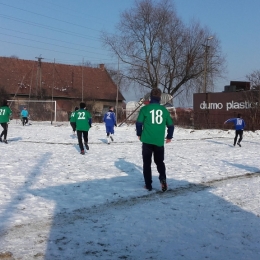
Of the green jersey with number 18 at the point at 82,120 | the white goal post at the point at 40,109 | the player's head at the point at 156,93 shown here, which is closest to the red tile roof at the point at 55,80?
the white goal post at the point at 40,109

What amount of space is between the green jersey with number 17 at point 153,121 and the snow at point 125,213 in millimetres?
968

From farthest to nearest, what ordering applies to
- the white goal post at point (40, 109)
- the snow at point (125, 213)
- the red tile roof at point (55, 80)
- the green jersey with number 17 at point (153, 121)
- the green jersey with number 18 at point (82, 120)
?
the red tile roof at point (55, 80)
the white goal post at point (40, 109)
the green jersey with number 18 at point (82, 120)
the green jersey with number 17 at point (153, 121)
the snow at point (125, 213)

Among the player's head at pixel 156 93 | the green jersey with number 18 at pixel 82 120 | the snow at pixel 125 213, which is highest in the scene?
the player's head at pixel 156 93

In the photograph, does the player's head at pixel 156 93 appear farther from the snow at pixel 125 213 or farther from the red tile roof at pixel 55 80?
the red tile roof at pixel 55 80

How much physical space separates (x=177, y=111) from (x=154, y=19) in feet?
36.3

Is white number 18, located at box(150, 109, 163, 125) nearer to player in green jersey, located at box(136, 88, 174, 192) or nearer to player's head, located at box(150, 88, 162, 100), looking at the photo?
player in green jersey, located at box(136, 88, 174, 192)

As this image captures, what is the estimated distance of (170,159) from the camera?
42.1ft

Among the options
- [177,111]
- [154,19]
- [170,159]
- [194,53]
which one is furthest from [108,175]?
[194,53]

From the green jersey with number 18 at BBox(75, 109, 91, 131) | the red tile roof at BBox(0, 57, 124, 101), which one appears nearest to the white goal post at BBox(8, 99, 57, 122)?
the red tile roof at BBox(0, 57, 124, 101)

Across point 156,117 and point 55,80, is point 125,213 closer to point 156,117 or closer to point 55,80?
point 156,117

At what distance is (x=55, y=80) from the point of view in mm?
57531

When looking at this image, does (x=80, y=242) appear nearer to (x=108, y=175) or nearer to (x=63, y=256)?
(x=63, y=256)

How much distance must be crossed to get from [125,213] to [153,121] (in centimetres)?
204

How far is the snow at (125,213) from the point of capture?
4.43m
